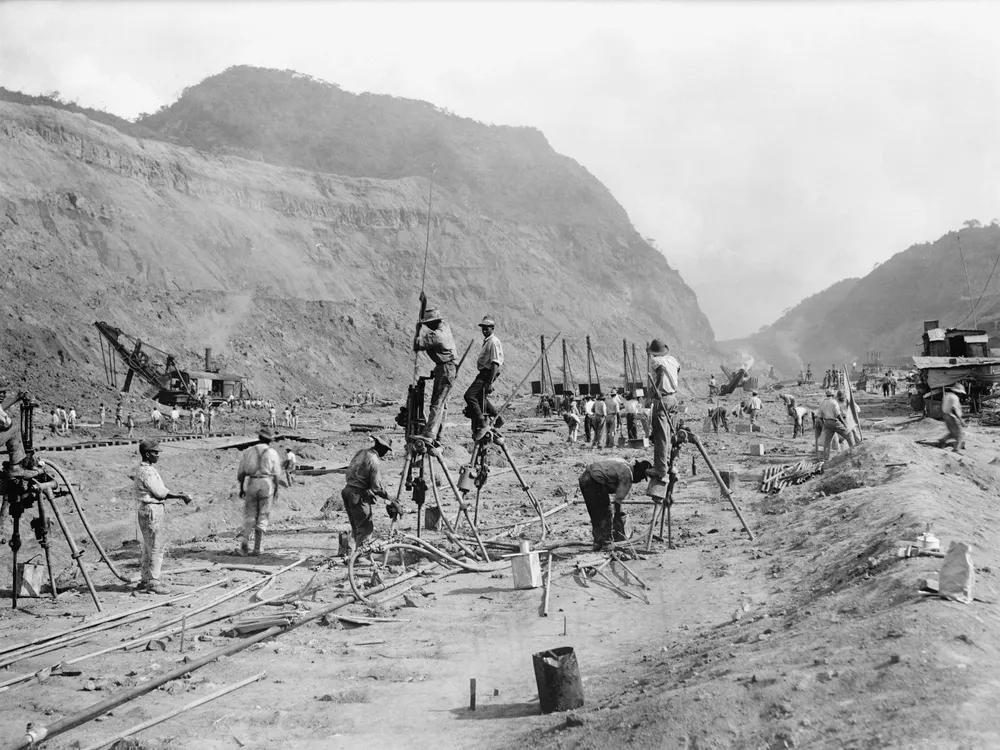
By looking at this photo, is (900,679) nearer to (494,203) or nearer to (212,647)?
(212,647)

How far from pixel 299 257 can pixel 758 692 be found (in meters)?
62.2

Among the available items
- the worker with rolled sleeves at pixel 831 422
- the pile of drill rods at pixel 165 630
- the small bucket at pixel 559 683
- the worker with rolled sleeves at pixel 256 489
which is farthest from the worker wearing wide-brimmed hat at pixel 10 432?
the worker with rolled sleeves at pixel 831 422

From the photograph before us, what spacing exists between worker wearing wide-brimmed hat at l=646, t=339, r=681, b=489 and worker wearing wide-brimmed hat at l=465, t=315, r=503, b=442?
2102 mm

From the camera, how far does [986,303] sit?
284 feet

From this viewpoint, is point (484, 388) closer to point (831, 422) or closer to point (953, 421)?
point (831, 422)

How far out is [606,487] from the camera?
8.99m

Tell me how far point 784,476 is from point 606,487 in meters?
5.51

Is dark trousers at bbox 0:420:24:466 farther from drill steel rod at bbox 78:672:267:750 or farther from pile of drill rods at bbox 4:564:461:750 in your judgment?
drill steel rod at bbox 78:672:267:750

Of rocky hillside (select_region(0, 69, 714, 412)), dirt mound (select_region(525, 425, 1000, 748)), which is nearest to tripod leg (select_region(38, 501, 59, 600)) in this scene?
dirt mound (select_region(525, 425, 1000, 748))

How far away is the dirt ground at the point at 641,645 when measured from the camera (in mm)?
3875

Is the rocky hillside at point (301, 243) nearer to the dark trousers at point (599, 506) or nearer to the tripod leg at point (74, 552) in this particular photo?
the tripod leg at point (74, 552)

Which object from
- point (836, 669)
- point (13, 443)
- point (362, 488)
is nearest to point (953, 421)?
point (362, 488)

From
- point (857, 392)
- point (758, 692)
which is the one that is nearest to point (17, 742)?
point (758, 692)

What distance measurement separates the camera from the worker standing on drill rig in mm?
9648
